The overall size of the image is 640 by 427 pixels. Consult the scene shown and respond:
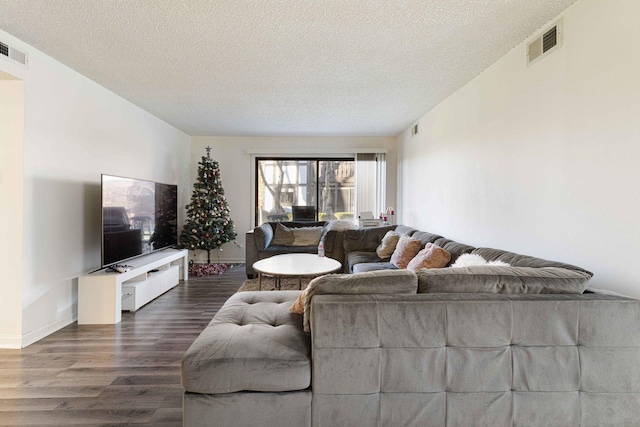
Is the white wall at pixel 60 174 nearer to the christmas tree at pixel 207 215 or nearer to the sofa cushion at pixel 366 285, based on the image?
the christmas tree at pixel 207 215

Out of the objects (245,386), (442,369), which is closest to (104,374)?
(245,386)

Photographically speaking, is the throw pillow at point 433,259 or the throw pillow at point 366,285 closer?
the throw pillow at point 366,285

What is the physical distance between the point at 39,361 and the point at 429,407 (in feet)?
9.04

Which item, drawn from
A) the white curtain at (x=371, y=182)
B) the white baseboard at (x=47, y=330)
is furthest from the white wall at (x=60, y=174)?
the white curtain at (x=371, y=182)

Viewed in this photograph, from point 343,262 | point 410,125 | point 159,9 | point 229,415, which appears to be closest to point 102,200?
point 159,9

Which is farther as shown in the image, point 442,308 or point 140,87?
point 140,87

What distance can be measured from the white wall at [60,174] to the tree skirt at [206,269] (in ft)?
5.99

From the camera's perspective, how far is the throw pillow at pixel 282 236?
5.27 metres

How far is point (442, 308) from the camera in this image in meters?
1.46

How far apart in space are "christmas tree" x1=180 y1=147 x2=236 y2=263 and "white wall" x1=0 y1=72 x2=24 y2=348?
2.71 metres

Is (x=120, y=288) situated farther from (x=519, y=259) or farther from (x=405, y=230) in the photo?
(x=519, y=259)

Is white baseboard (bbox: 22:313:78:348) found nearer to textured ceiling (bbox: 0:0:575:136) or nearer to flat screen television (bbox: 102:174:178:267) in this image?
flat screen television (bbox: 102:174:178:267)

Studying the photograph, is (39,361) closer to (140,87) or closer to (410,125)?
(140,87)

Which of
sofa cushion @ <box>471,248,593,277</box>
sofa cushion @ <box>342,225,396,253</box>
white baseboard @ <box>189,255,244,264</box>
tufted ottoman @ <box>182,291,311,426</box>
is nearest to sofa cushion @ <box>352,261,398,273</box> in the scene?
sofa cushion @ <box>342,225,396,253</box>
